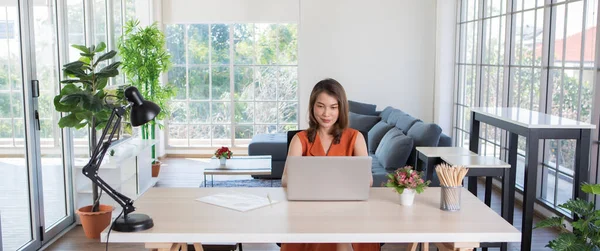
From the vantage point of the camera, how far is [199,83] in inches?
366

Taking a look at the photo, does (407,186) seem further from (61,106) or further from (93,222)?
(93,222)

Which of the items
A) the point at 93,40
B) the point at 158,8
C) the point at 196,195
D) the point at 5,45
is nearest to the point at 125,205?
the point at 196,195

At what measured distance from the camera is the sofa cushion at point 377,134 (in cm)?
707

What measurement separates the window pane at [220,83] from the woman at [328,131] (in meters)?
5.80

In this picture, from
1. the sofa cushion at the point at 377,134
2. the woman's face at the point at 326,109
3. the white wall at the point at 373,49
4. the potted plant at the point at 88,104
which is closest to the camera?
the woman's face at the point at 326,109

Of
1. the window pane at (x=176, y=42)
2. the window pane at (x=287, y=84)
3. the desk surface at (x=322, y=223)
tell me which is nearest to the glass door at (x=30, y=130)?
the desk surface at (x=322, y=223)

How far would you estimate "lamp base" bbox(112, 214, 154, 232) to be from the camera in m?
2.67

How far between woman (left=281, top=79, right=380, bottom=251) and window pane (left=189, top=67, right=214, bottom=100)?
586cm

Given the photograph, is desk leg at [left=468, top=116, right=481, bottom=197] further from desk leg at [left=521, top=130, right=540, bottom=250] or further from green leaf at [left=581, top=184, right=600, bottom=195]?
green leaf at [left=581, top=184, right=600, bottom=195]

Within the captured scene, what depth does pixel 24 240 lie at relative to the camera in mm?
4734

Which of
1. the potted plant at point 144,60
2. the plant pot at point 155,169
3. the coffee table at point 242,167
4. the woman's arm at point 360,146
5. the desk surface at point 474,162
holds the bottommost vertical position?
the plant pot at point 155,169

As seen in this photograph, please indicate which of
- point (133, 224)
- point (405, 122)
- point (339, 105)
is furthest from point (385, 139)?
point (133, 224)

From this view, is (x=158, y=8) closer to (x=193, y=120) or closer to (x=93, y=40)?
(x=193, y=120)

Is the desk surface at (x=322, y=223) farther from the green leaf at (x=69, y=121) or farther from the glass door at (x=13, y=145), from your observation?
the green leaf at (x=69, y=121)
